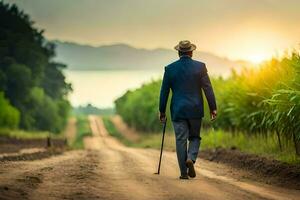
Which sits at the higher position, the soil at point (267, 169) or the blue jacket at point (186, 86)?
the blue jacket at point (186, 86)

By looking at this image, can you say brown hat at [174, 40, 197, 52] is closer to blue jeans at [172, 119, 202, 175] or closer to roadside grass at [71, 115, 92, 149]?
blue jeans at [172, 119, 202, 175]

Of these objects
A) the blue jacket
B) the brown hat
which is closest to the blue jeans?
the blue jacket

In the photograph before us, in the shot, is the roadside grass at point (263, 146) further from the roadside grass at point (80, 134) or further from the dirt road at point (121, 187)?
the roadside grass at point (80, 134)

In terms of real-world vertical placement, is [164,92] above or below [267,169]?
above

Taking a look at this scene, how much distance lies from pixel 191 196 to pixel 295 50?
29.1 feet

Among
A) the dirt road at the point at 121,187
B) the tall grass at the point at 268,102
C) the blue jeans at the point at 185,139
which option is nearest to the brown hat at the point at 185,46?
the blue jeans at the point at 185,139

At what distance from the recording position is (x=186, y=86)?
11984mm

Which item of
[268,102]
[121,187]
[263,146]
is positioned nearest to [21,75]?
[263,146]

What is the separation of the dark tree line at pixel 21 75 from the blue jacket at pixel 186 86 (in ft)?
160

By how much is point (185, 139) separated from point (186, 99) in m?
0.78

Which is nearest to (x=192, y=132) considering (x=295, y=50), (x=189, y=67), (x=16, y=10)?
(x=189, y=67)

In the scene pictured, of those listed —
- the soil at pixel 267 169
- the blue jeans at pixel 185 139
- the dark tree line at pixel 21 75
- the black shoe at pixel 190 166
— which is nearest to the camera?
the black shoe at pixel 190 166

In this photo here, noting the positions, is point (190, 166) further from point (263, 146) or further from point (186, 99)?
point (263, 146)

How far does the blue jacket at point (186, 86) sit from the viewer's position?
466 inches
